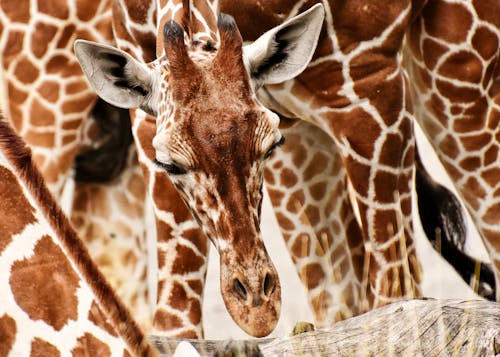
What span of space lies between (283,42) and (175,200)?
0.91 m

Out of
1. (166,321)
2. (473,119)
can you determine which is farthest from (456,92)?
(166,321)

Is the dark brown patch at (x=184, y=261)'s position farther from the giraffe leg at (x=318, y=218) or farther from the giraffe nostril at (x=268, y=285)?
the giraffe nostril at (x=268, y=285)

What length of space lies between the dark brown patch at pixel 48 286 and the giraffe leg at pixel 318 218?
3045 mm

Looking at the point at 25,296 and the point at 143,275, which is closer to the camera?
the point at 25,296

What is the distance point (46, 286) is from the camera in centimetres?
313

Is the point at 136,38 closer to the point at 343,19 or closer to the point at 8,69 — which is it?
the point at 343,19

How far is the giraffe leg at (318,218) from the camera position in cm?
622

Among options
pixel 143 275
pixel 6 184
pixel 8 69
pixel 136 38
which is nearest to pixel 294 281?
pixel 143 275

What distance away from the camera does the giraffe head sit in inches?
170

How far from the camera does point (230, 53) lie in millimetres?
4527

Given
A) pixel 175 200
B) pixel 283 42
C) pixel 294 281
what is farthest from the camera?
pixel 294 281

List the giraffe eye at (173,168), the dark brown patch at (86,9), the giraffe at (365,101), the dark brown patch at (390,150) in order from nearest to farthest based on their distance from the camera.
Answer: the giraffe eye at (173,168)
the giraffe at (365,101)
the dark brown patch at (390,150)
the dark brown patch at (86,9)

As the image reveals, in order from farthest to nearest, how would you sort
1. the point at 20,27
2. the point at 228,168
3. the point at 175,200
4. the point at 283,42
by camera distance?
the point at 20,27 < the point at 175,200 < the point at 283,42 < the point at 228,168

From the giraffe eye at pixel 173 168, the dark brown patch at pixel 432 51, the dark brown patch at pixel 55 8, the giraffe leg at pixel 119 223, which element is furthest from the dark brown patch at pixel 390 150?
the dark brown patch at pixel 55 8
